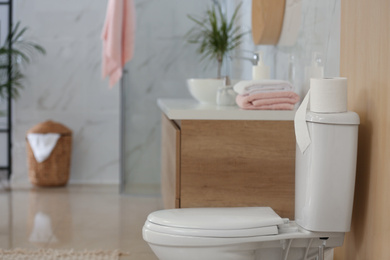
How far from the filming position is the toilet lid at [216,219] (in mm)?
1886

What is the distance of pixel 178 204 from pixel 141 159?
229cm

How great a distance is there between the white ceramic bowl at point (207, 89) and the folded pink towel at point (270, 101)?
0.63 meters

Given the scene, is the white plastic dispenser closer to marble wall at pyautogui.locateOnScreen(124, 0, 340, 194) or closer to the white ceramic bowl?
the white ceramic bowl

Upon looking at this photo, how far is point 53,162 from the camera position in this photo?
16.6ft

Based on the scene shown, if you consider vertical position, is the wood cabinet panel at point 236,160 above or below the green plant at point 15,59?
below

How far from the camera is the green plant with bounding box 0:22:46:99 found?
16.9 feet

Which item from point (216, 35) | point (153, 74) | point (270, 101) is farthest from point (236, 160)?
point (153, 74)

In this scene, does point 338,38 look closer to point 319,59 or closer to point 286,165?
point 319,59

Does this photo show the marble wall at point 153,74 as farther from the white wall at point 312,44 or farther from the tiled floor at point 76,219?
the white wall at point 312,44

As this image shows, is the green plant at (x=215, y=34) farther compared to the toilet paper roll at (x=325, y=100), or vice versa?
the green plant at (x=215, y=34)

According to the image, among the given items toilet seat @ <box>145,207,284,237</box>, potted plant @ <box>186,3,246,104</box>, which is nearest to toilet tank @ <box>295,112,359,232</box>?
toilet seat @ <box>145,207,284,237</box>

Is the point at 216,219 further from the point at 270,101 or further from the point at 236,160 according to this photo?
the point at 270,101

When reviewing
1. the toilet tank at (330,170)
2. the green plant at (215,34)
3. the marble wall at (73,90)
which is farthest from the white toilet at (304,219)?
the marble wall at (73,90)

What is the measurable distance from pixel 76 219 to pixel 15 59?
1876 mm
